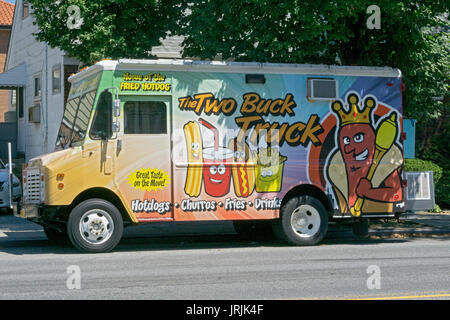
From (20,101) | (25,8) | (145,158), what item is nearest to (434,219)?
(145,158)

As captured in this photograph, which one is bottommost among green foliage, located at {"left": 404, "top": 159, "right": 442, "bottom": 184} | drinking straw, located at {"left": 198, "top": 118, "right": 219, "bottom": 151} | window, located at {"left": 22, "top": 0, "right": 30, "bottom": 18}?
green foliage, located at {"left": 404, "top": 159, "right": 442, "bottom": 184}

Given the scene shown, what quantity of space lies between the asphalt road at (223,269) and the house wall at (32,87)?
11.1m

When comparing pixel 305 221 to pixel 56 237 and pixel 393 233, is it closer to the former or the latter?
pixel 393 233

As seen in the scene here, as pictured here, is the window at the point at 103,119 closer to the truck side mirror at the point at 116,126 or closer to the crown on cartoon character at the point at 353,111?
the truck side mirror at the point at 116,126

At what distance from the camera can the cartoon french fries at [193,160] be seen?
11.8 m

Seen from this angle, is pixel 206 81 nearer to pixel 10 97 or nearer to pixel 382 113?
pixel 382 113

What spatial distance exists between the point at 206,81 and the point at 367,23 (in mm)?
3719

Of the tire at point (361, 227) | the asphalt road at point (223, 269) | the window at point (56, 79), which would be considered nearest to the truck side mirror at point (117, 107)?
the asphalt road at point (223, 269)

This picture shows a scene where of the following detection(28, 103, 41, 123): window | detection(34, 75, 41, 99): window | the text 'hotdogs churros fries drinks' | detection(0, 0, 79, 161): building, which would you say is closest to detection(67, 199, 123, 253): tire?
the text 'hotdogs churros fries drinks'

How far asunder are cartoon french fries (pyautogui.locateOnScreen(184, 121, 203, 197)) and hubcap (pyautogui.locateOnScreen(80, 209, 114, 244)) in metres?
1.38

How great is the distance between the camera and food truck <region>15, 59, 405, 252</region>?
11.4 meters

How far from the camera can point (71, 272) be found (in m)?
9.49

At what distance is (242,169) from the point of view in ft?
39.7

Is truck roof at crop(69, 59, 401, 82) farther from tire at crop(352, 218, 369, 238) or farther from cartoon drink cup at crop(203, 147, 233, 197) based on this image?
tire at crop(352, 218, 369, 238)
